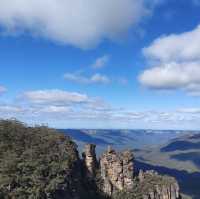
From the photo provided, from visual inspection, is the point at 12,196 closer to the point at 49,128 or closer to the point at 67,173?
the point at 67,173

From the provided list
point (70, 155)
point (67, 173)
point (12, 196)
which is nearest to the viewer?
point (12, 196)

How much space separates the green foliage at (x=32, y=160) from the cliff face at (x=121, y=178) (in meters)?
9.08

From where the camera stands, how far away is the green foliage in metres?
95.4

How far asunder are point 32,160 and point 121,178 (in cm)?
3136

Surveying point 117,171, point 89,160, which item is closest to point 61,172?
point 89,160

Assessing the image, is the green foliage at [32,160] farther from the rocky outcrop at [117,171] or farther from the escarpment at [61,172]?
the rocky outcrop at [117,171]

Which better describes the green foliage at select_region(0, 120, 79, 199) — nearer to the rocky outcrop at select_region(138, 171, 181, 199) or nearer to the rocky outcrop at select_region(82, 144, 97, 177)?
the rocky outcrop at select_region(82, 144, 97, 177)

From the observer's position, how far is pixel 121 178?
123 metres

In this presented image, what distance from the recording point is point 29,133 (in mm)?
119312

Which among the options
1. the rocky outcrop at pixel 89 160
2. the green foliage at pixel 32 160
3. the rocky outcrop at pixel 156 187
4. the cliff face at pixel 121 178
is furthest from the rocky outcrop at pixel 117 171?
the green foliage at pixel 32 160

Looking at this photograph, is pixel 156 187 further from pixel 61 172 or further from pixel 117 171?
pixel 61 172

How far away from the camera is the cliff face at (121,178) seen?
120 meters

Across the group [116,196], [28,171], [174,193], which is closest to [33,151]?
[28,171]

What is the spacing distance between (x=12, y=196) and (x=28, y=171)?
8.90m
